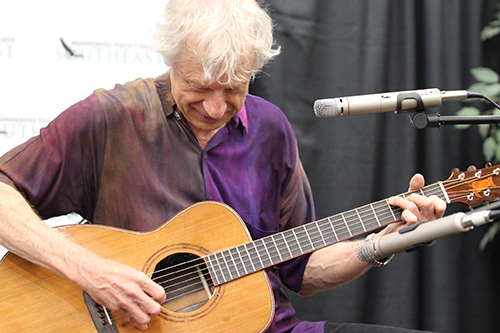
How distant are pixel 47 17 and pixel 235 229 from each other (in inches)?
50.5

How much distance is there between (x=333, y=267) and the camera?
1759 mm

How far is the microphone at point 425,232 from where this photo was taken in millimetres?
1013

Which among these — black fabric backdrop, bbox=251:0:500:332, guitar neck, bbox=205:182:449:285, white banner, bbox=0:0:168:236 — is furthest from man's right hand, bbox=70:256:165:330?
black fabric backdrop, bbox=251:0:500:332

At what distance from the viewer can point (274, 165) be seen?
181 cm

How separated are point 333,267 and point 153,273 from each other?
648 mm

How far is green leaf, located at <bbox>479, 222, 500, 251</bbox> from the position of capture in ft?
8.30

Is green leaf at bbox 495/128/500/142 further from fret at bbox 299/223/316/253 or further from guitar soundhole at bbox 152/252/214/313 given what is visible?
guitar soundhole at bbox 152/252/214/313

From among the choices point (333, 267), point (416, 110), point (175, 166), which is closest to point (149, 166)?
point (175, 166)

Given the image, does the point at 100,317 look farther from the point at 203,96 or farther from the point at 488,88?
the point at 488,88

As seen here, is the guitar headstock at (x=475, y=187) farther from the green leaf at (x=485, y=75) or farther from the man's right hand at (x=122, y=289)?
the green leaf at (x=485, y=75)

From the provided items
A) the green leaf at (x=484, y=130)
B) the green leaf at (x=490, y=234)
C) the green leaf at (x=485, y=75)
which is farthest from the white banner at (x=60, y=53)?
the green leaf at (x=490, y=234)

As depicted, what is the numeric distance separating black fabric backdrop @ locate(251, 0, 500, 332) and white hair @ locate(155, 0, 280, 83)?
91 cm

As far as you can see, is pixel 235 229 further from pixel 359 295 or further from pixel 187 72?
pixel 359 295

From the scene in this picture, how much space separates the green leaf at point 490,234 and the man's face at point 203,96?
1654 millimetres
